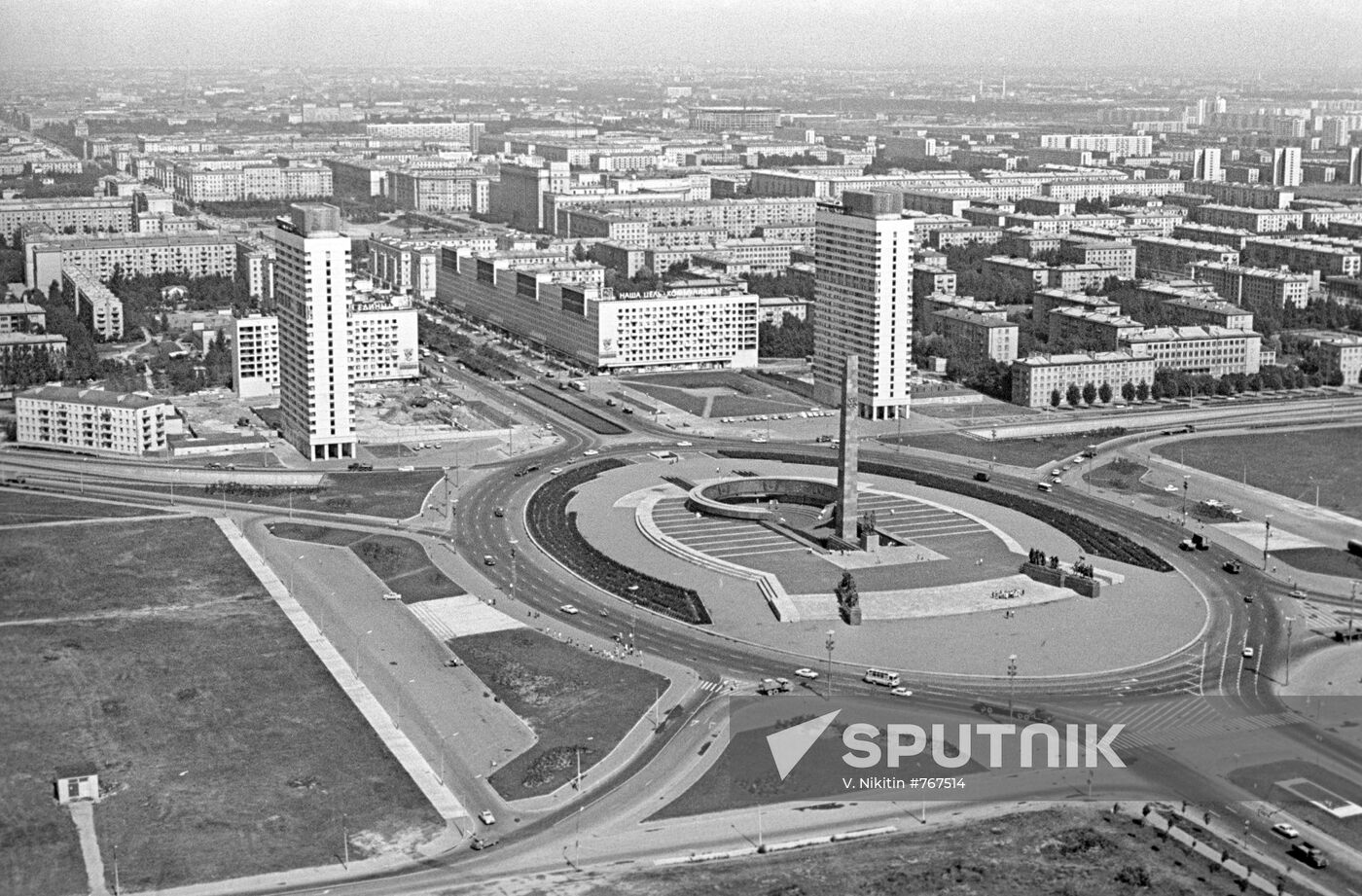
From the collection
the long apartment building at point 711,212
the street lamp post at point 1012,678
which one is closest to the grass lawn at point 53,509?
the street lamp post at point 1012,678

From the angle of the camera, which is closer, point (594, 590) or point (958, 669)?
point (958, 669)

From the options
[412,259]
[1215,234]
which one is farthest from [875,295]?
[1215,234]

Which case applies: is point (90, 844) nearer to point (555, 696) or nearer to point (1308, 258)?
point (555, 696)

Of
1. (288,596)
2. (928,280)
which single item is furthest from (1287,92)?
(288,596)

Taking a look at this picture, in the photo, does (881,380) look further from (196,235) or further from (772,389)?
(196,235)

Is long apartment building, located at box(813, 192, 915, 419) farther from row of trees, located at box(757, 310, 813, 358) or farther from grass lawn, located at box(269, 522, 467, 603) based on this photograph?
grass lawn, located at box(269, 522, 467, 603)

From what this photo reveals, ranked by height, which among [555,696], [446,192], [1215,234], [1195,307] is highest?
[446,192]
